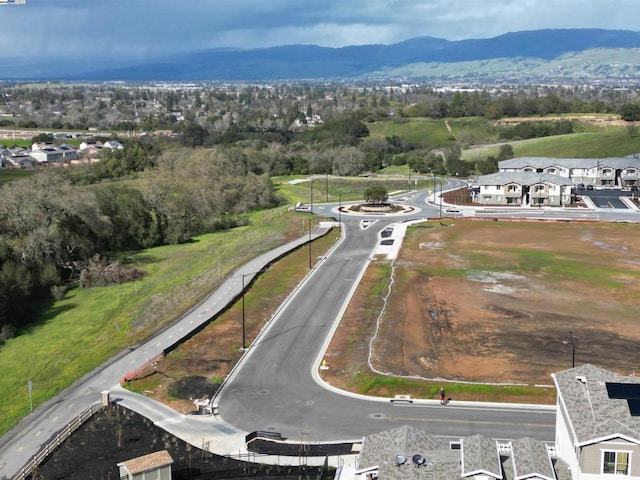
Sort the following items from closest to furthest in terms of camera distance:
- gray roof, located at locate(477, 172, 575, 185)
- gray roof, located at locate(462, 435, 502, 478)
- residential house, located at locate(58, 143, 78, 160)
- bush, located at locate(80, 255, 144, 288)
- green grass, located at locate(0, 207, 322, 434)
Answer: gray roof, located at locate(462, 435, 502, 478), green grass, located at locate(0, 207, 322, 434), bush, located at locate(80, 255, 144, 288), gray roof, located at locate(477, 172, 575, 185), residential house, located at locate(58, 143, 78, 160)

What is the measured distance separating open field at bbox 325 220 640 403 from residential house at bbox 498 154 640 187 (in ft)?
122

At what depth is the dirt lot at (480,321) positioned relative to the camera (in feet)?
124

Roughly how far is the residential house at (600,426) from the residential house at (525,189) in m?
72.5

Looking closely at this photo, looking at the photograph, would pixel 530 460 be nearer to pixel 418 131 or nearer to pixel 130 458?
pixel 130 458

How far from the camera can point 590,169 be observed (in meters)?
110

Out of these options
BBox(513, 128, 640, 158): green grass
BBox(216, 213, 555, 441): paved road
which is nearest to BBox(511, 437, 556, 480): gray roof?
BBox(216, 213, 555, 441): paved road

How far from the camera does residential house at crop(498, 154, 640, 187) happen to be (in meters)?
108

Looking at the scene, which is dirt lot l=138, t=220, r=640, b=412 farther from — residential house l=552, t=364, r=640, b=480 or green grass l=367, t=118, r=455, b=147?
green grass l=367, t=118, r=455, b=147

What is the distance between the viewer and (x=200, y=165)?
106 meters

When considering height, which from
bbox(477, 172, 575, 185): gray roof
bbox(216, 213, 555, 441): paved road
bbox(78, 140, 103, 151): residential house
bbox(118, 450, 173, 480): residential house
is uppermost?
bbox(78, 140, 103, 151): residential house

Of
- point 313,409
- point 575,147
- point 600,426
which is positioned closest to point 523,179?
point 575,147

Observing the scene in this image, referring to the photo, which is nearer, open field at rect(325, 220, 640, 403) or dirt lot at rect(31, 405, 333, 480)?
dirt lot at rect(31, 405, 333, 480)

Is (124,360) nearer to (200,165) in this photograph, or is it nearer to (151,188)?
(151,188)

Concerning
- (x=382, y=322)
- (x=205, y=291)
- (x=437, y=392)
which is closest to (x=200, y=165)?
(x=205, y=291)
